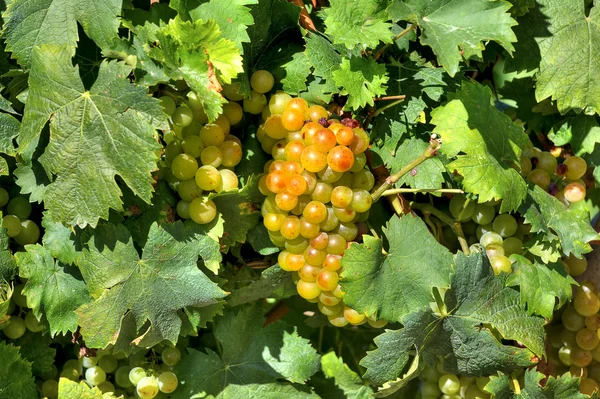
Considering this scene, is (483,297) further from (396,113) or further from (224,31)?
(224,31)

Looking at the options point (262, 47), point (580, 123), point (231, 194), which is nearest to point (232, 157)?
point (231, 194)

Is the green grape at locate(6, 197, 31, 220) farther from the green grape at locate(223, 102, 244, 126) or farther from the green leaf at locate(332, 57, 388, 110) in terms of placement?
the green leaf at locate(332, 57, 388, 110)

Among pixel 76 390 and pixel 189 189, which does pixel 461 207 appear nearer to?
pixel 189 189

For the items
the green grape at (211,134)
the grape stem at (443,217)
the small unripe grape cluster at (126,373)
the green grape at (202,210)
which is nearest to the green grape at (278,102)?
the green grape at (211,134)

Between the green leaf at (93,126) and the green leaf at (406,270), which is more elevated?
the green leaf at (93,126)

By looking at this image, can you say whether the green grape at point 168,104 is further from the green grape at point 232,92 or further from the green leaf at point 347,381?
the green leaf at point 347,381

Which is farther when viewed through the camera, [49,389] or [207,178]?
[49,389]

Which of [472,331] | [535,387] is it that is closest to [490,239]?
[472,331]
